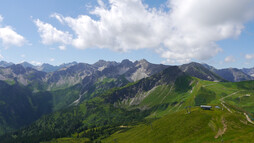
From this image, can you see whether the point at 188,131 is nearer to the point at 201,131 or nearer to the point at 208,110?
the point at 201,131

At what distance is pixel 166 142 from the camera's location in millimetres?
148625

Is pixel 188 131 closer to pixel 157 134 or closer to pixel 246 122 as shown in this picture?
pixel 157 134

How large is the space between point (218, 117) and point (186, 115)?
33674mm

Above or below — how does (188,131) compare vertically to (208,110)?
below

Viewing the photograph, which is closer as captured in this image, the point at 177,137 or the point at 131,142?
the point at 177,137

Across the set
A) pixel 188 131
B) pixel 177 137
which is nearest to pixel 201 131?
pixel 188 131

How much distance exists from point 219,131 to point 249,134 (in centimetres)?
2038

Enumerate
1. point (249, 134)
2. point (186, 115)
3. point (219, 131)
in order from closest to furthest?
point (249, 134) < point (219, 131) < point (186, 115)

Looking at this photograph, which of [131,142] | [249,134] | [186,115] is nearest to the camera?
[249,134]

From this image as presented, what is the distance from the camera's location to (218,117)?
15250 cm

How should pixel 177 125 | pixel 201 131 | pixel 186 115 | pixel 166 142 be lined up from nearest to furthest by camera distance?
pixel 201 131, pixel 166 142, pixel 177 125, pixel 186 115

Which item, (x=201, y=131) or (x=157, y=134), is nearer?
(x=201, y=131)

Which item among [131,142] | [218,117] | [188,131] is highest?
A: [218,117]

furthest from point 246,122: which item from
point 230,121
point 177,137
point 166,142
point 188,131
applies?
point 166,142
